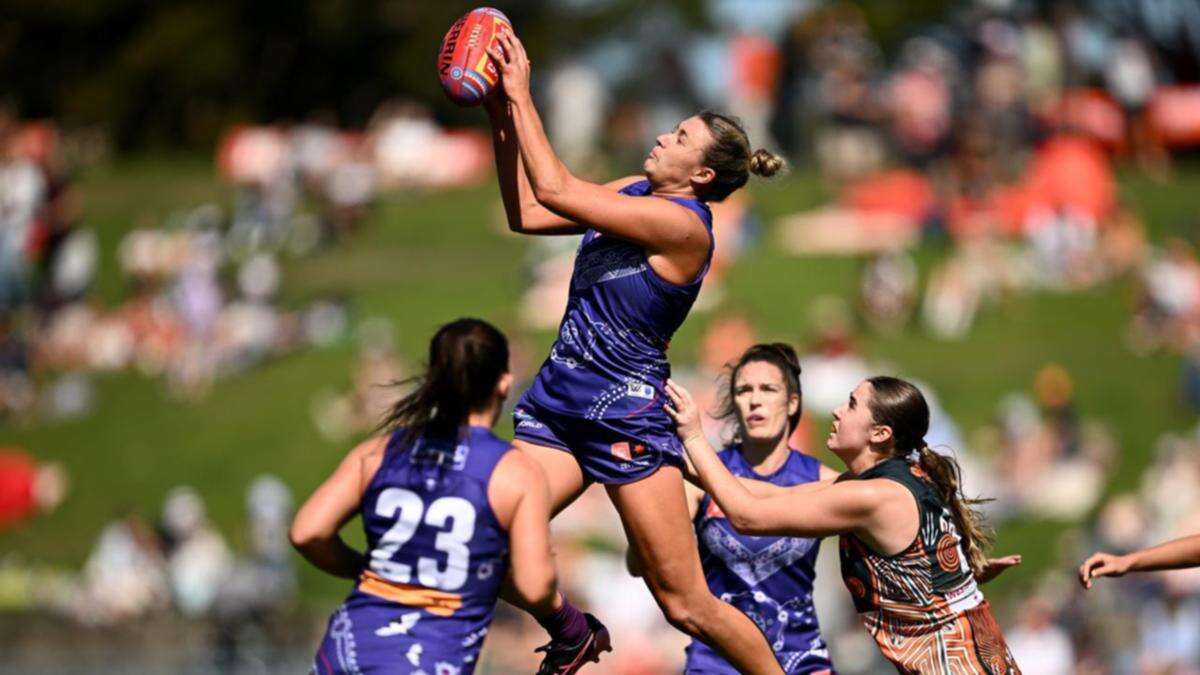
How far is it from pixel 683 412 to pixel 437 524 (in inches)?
38.8

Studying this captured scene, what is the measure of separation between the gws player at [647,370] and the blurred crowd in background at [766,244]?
6.40 metres

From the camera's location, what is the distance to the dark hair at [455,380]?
3783mm

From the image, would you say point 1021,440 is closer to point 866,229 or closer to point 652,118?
point 866,229

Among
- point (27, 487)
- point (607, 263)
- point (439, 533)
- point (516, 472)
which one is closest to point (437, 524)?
point (439, 533)

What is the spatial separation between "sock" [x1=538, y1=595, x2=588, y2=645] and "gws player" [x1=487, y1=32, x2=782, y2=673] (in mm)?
261

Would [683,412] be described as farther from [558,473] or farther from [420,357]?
[420,357]

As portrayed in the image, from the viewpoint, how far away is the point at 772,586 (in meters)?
4.75

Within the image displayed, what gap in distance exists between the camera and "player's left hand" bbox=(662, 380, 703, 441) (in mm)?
4391

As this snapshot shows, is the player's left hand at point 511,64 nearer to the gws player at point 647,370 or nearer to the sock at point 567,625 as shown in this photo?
the gws player at point 647,370

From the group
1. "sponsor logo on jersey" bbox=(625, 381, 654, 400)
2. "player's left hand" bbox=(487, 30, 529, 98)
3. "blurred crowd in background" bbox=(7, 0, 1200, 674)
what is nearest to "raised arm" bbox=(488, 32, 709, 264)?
"player's left hand" bbox=(487, 30, 529, 98)

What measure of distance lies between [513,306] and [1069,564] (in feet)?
19.3

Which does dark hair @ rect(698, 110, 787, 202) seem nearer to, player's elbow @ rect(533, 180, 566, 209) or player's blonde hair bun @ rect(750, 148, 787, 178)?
player's blonde hair bun @ rect(750, 148, 787, 178)

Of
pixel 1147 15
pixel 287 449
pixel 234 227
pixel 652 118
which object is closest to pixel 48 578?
pixel 287 449

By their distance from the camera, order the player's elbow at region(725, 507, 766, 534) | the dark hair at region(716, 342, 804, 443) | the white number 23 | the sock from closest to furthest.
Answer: the white number 23 < the player's elbow at region(725, 507, 766, 534) < the sock < the dark hair at region(716, 342, 804, 443)
